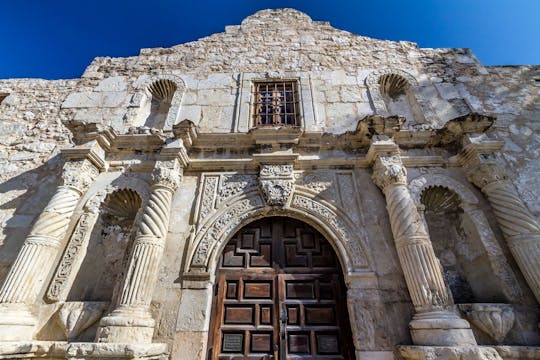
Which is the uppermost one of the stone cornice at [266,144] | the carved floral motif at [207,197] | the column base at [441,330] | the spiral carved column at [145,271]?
the stone cornice at [266,144]

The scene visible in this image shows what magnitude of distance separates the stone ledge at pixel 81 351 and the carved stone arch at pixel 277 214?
0.92 meters

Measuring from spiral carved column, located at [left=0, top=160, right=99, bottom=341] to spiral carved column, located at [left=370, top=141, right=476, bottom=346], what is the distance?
4.53 meters

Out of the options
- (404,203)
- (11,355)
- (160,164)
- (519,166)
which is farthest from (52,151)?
(519,166)

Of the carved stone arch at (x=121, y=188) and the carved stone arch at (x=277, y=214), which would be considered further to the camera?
the carved stone arch at (x=121, y=188)

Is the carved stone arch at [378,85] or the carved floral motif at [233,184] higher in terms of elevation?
the carved stone arch at [378,85]

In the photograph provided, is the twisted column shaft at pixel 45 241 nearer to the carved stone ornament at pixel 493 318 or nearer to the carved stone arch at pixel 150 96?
the carved stone arch at pixel 150 96

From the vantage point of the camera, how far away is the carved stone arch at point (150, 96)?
4.89m

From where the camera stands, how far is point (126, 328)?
2686mm

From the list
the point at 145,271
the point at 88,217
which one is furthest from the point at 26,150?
the point at 145,271

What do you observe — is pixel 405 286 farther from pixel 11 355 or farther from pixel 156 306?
pixel 11 355

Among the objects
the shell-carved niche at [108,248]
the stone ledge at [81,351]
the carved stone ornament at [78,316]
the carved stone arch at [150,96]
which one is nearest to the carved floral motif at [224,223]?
the stone ledge at [81,351]

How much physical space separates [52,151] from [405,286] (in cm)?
643

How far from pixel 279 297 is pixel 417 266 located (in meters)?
1.78

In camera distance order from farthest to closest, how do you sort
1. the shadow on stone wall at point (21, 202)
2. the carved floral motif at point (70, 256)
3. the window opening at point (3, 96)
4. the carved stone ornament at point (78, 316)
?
the window opening at point (3, 96) < the shadow on stone wall at point (21, 202) < the carved floral motif at point (70, 256) < the carved stone ornament at point (78, 316)
